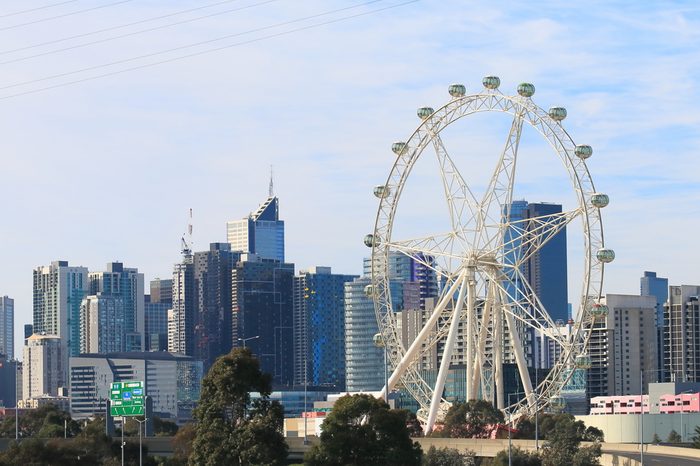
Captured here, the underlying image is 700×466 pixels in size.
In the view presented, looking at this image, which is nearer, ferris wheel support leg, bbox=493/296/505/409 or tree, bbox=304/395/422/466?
tree, bbox=304/395/422/466

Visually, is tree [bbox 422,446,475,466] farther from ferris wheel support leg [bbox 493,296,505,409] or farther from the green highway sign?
the green highway sign

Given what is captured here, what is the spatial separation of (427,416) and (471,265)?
20.0 metres

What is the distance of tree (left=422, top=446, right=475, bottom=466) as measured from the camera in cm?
15162

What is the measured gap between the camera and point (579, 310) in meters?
152

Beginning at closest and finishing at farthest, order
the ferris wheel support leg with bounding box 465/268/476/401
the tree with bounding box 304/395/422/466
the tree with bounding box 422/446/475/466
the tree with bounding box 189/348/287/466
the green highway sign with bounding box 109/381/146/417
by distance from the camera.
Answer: the tree with bounding box 189/348/287/466, the tree with bounding box 304/395/422/466, the tree with bounding box 422/446/475/466, the green highway sign with bounding box 109/381/146/417, the ferris wheel support leg with bounding box 465/268/476/401

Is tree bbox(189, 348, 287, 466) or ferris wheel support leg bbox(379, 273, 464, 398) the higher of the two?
ferris wheel support leg bbox(379, 273, 464, 398)

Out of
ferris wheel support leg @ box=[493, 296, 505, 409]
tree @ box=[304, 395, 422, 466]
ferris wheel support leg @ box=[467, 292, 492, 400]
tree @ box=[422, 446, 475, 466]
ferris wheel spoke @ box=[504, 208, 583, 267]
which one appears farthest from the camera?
ferris wheel support leg @ box=[467, 292, 492, 400]

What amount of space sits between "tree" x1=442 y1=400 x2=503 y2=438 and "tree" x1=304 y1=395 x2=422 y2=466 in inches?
2118

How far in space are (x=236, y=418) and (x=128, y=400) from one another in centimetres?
4370

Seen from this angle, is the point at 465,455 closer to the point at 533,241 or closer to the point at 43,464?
the point at 533,241

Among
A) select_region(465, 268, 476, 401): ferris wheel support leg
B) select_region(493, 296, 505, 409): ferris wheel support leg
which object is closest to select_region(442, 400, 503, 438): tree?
select_region(493, 296, 505, 409): ferris wheel support leg

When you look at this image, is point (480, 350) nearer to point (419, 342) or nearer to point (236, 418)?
point (419, 342)

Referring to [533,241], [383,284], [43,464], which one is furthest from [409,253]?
[43,464]

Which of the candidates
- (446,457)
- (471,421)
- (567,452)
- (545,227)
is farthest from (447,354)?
(567,452)
